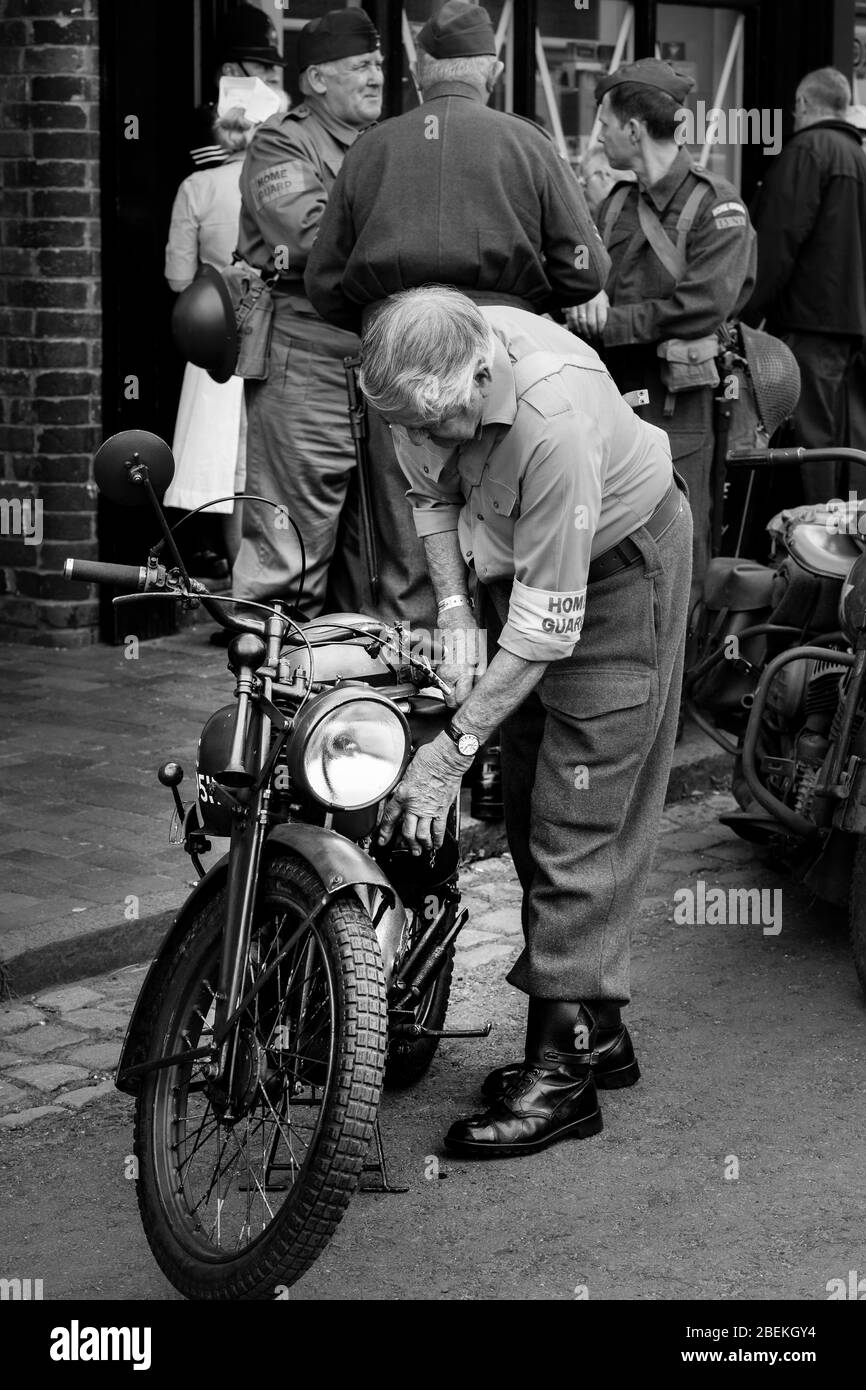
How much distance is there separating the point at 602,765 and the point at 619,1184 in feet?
2.53

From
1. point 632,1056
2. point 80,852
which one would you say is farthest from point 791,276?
point 632,1056

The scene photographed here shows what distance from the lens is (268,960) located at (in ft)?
10.5

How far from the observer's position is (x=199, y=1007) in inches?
128

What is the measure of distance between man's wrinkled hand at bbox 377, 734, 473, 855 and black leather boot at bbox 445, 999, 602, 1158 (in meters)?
0.61

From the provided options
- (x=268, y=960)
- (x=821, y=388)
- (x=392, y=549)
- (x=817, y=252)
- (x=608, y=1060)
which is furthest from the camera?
(x=821, y=388)

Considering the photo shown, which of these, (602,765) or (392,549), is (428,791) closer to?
(602,765)

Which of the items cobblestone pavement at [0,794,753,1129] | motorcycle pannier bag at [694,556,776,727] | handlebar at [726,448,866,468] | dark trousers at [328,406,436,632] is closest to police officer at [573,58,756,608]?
motorcycle pannier bag at [694,556,776,727]

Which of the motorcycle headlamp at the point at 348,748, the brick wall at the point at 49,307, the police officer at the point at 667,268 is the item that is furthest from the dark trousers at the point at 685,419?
the motorcycle headlamp at the point at 348,748

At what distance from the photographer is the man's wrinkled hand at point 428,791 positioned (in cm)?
337

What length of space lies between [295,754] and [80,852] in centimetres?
221

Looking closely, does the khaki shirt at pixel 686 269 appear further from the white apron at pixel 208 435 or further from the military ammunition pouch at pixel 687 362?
the white apron at pixel 208 435

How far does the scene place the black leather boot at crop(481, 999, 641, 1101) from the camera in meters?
3.87

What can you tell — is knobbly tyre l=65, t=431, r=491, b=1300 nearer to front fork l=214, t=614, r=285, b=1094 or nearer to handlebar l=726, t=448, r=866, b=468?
front fork l=214, t=614, r=285, b=1094

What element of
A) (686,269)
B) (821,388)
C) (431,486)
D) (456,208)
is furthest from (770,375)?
(431,486)
